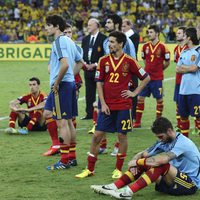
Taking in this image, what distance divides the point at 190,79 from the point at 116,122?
222 cm

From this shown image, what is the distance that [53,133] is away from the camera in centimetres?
1048

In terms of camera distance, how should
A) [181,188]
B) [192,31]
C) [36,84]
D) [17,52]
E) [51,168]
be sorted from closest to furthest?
[181,188], [51,168], [192,31], [36,84], [17,52]

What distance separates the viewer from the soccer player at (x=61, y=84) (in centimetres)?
902

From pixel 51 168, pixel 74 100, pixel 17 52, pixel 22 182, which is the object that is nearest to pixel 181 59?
pixel 74 100

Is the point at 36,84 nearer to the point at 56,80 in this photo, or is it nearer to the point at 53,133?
the point at 53,133

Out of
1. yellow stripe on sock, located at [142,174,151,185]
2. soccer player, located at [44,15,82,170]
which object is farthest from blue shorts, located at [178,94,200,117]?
yellow stripe on sock, located at [142,174,151,185]

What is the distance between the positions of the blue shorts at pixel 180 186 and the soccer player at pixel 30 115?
501 centimetres

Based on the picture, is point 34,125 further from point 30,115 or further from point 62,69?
point 62,69

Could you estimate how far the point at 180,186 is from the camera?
7652 millimetres

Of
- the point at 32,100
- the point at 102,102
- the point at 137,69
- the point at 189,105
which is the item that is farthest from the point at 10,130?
the point at 137,69

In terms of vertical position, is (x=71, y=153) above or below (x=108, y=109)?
below

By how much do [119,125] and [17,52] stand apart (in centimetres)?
2099

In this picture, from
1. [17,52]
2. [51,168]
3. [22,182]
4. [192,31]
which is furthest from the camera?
[17,52]

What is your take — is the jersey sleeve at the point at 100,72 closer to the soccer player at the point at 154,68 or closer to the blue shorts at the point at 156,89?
the soccer player at the point at 154,68
